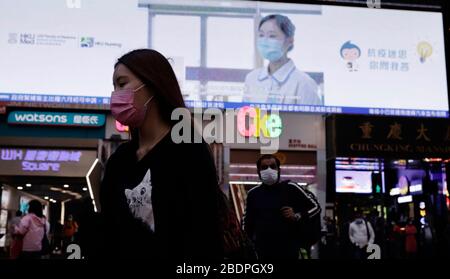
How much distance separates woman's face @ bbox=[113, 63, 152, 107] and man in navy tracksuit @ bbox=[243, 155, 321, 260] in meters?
1.16

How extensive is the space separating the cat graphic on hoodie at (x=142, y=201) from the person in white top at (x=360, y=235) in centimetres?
336

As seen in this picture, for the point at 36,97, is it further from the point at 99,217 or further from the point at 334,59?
the point at 99,217

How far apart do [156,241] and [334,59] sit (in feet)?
8.81

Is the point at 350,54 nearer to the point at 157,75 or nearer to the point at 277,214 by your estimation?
the point at 277,214

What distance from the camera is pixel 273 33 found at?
3.18 metres

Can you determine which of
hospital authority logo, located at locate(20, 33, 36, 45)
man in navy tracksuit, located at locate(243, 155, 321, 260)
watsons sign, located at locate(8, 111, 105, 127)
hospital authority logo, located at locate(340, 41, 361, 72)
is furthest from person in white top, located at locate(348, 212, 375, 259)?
hospital authority logo, located at locate(20, 33, 36, 45)

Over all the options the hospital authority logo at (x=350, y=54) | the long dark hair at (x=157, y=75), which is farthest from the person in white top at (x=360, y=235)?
the long dark hair at (x=157, y=75)

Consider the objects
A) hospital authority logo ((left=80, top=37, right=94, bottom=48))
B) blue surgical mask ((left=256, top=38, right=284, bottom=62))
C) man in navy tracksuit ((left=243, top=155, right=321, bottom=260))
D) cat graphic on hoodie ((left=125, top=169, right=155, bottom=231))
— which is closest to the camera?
cat graphic on hoodie ((left=125, top=169, right=155, bottom=231))

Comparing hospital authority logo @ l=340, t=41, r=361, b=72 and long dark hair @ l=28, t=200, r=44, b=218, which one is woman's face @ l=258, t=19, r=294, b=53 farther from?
long dark hair @ l=28, t=200, r=44, b=218

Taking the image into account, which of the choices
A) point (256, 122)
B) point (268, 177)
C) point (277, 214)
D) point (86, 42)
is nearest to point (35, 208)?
point (86, 42)

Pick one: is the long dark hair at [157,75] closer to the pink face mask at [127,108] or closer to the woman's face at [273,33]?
the pink face mask at [127,108]

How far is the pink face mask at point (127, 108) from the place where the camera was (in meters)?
0.85

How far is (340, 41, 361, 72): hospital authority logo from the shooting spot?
10.3ft

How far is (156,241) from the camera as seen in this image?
2.42 ft
